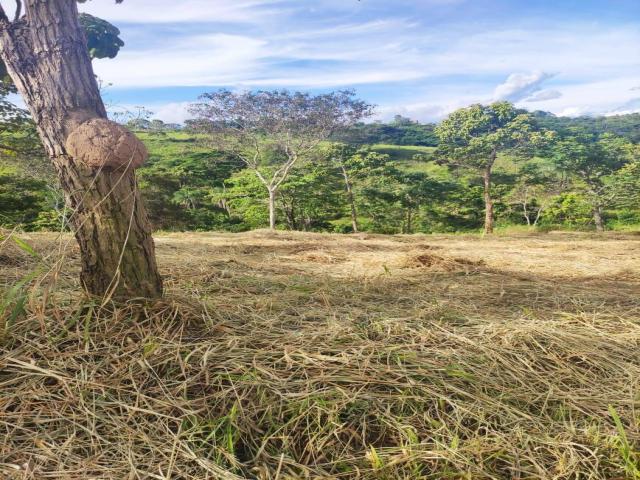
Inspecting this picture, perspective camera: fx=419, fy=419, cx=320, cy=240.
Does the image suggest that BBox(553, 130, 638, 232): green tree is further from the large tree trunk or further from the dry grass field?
the large tree trunk

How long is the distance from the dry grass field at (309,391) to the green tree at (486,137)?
13859 mm

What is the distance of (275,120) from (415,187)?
7.46 m

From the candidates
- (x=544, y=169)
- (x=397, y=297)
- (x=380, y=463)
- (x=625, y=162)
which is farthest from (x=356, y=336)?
(x=625, y=162)

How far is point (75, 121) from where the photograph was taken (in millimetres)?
1242

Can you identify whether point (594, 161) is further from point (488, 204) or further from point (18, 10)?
point (18, 10)

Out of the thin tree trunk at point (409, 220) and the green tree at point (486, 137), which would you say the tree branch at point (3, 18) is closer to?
the green tree at point (486, 137)

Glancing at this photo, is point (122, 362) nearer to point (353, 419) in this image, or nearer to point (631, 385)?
point (353, 419)

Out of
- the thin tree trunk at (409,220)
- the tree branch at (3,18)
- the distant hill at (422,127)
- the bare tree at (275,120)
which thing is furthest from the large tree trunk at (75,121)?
the distant hill at (422,127)

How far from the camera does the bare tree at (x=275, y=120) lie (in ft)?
50.6

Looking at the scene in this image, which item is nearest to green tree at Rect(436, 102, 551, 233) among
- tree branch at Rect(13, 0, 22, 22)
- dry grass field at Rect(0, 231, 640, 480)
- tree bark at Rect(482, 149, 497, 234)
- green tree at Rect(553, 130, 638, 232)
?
tree bark at Rect(482, 149, 497, 234)

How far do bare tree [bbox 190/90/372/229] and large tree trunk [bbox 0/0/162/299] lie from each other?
13693mm

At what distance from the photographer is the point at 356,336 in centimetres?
130

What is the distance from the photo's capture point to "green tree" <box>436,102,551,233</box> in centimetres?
1508

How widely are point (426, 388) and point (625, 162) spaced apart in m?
20.2
